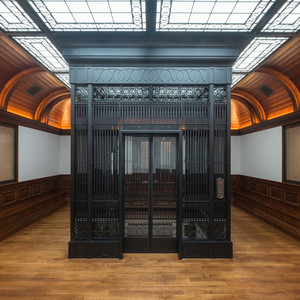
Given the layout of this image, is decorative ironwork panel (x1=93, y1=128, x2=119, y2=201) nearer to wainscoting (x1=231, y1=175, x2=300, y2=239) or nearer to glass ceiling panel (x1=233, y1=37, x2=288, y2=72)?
glass ceiling panel (x1=233, y1=37, x2=288, y2=72)

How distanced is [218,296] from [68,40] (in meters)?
4.82

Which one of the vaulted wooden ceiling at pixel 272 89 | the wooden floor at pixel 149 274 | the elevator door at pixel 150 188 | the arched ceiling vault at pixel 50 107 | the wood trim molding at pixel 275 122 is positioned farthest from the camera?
the arched ceiling vault at pixel 50 107

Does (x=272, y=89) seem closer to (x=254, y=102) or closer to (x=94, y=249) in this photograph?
(x=254, y=102)

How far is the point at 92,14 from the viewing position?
283 centimetres

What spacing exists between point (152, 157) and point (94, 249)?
2.09m

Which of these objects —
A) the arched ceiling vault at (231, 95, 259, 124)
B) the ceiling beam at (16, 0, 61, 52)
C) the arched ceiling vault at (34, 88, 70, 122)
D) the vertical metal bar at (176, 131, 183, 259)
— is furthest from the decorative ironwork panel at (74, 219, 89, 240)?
the arched ceiling vault at (231, 95, 259, 124)

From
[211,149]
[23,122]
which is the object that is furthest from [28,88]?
[211,149]

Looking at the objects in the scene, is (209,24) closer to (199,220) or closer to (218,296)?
(199,220)

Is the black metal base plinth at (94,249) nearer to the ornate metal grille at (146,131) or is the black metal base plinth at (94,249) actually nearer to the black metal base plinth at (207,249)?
the ornate metal grille at (146,131)

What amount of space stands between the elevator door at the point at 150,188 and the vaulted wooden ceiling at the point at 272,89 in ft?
9.84

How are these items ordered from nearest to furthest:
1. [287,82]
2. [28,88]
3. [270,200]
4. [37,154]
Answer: [287,82] → [28,88] → [270,200] → [37,154]

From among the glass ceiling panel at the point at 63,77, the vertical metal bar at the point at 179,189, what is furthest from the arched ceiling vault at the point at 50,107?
the vertical metal bar at the point at 179,189

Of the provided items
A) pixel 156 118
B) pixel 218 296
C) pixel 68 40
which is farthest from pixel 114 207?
pixel 68 40

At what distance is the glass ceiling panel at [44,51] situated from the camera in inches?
136
